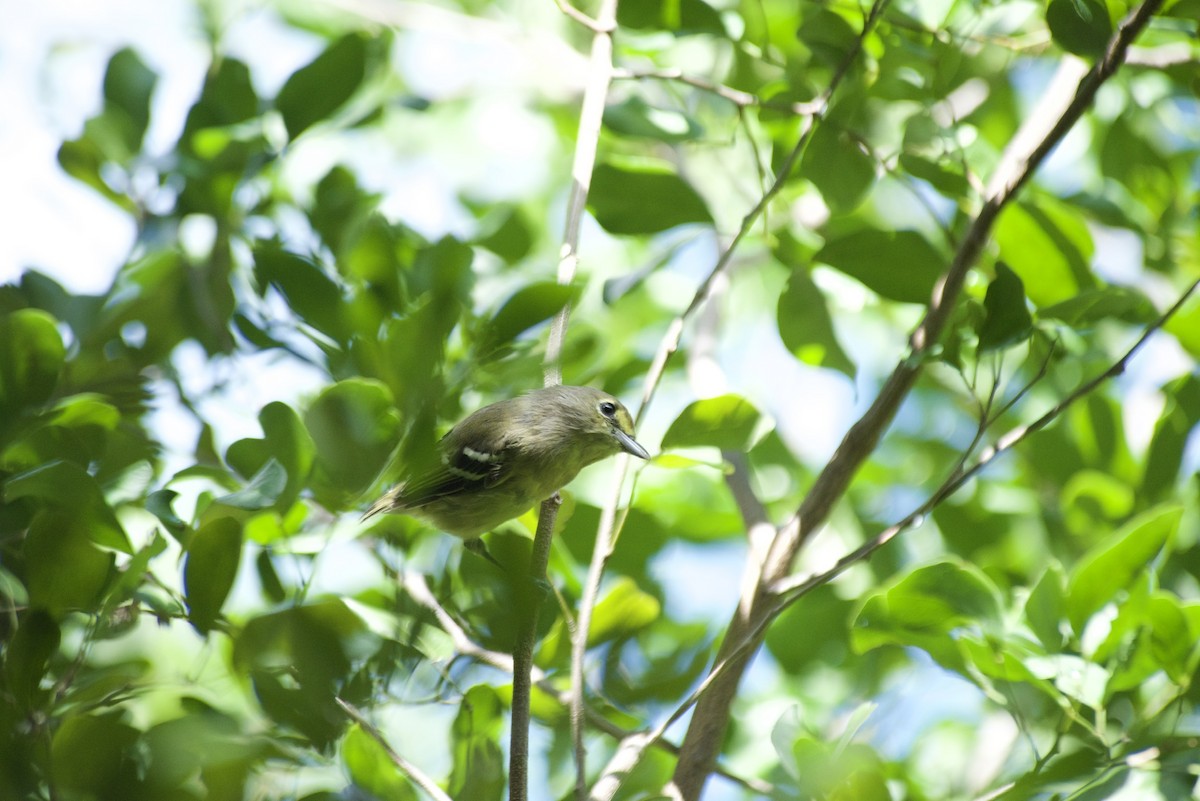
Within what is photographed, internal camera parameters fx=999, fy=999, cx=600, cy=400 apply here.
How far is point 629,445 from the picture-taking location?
7.90 ft

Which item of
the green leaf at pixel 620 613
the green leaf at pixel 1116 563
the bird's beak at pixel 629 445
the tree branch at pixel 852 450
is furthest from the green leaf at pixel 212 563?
the green leaf at pixel 1116 563

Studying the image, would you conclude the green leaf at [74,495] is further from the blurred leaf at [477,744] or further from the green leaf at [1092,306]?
the green leaf at [1092,306]

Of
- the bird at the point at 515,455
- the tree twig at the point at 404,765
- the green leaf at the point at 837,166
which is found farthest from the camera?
the bird at the point at 515,455

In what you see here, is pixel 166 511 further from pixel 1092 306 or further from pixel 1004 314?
pixel 1092 306

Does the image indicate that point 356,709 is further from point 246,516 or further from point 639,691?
point 639,691

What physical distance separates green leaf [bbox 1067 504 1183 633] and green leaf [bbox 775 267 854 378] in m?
0.57

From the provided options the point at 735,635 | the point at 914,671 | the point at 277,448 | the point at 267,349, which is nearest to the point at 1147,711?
the point at 914,671

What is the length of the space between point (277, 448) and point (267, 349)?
0.62 metres

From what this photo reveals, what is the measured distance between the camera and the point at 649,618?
1863 mm

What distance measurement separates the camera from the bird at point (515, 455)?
8.18 feet

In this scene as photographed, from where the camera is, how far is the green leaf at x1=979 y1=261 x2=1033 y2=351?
155 cm

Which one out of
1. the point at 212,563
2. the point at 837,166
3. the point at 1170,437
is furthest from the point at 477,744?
the point at 1170,437

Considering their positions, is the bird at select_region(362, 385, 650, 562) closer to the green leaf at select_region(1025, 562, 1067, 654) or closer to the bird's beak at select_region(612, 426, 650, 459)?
the bird's beak at select_region(612, 426, 650, 459)

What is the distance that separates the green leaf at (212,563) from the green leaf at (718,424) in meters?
0.78
